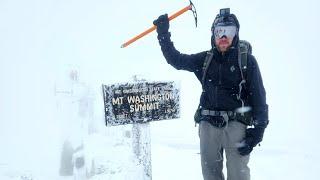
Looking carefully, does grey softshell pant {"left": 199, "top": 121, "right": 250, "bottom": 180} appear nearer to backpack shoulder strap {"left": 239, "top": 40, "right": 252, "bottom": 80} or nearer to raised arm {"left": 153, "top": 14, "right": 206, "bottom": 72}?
backpack shoulder strap {"left": 239, "top": 40, "right": 252, "bottom": 80}

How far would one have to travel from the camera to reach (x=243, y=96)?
4.07 meters

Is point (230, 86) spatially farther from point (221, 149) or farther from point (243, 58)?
point (221, 149)

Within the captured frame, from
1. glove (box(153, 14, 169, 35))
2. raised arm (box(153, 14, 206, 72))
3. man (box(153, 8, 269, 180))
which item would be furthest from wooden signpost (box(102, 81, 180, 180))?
glove (box(153, 14, 169, 35))

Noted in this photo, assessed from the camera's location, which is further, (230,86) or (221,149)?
(221,149)

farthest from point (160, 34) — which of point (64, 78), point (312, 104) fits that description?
point (312, 104)

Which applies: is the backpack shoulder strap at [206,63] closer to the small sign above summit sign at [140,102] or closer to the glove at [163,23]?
the small sign above summit sign at [140,102]

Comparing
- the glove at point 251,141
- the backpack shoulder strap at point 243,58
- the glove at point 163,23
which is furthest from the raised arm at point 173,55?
the glove at point 251,141

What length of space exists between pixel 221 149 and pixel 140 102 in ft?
3.43

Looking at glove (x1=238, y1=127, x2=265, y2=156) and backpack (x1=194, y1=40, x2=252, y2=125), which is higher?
backpack (x1=194, y1=40, x2=252, y2=125)

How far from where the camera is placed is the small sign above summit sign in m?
4.05

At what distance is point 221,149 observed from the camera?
4.17 meters

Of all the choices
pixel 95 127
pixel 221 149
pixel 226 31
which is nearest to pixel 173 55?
pixel 226 31

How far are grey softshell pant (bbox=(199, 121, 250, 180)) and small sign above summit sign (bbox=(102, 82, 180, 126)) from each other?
0.43 metres

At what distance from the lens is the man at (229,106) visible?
12.8ft
